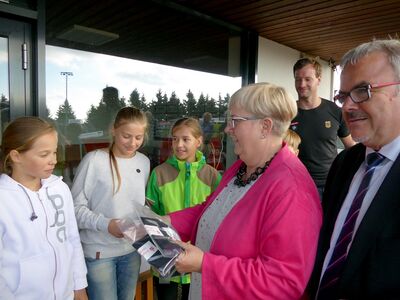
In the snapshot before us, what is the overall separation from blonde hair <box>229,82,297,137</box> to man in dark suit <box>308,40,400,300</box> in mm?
206

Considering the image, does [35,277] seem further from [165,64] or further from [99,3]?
[165,64]

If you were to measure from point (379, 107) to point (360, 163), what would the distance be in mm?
327

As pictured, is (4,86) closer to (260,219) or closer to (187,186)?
(187,186)

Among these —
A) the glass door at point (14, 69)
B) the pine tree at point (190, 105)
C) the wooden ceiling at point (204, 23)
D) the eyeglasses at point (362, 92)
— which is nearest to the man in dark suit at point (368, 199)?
the eyeglasses at point (362, 92)

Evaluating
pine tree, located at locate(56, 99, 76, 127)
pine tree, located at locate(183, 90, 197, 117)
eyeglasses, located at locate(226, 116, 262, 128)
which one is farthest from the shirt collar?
pine tree, located at locate(183, 90, 197, 117)

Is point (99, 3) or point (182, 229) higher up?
point (99, 3)

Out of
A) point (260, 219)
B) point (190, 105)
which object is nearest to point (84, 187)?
point (260, 219)

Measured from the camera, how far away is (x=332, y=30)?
184 inches

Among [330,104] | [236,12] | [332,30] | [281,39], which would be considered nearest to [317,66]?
[330,104]

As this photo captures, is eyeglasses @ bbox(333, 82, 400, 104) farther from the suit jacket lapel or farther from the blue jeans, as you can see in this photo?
the blue jeans

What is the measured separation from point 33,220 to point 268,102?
126 cm

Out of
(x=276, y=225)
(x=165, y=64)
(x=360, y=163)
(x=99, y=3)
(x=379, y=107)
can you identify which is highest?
(x=99, y=3)

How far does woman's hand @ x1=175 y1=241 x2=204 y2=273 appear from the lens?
1187 millimetres

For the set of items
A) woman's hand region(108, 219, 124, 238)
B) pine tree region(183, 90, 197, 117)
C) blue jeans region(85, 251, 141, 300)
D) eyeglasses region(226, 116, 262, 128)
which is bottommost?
blue jeans region(85, 251, 141, 300)
